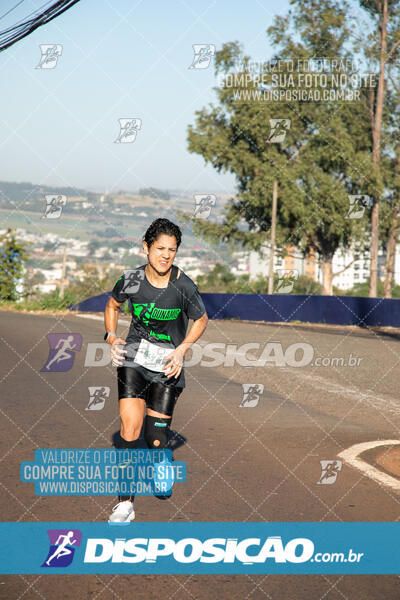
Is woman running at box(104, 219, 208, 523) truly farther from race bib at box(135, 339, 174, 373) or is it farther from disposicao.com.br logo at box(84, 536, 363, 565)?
disposicao.com.br logo at box(84, 536, 363, 565)

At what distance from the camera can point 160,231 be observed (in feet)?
15.9

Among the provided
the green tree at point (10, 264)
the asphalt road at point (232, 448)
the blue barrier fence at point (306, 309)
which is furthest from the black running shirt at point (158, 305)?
the green tree at point (10, 264)

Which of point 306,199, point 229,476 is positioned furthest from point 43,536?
point 306,199

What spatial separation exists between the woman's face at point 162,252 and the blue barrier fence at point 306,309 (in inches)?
1024

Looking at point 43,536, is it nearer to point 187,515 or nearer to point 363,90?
point 187,515

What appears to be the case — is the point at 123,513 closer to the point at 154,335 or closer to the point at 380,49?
the point at 154,335

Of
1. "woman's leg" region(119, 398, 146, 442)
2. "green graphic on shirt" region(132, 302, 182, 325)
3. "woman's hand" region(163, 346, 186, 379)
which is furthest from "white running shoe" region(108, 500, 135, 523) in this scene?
"green graphic on shirt" region(132, 302, 182, 325)

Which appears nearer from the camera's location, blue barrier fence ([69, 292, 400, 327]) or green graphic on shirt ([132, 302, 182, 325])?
green graphic on shirt ([132, 302, 182, 325])

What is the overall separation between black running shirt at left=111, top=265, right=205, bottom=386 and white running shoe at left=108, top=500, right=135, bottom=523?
1.04 metres

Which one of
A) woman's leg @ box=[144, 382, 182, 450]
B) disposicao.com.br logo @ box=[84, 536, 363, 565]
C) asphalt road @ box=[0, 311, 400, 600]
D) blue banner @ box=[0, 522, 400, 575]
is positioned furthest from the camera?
woman's leg @ box=[144, 382, 182, 450]

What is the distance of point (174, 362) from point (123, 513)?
1.00 metres

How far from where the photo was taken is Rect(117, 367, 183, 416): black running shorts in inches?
191

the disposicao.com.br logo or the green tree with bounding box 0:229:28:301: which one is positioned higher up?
the green tree with bounding box 0:229:28:301

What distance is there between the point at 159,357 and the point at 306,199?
42.6m
